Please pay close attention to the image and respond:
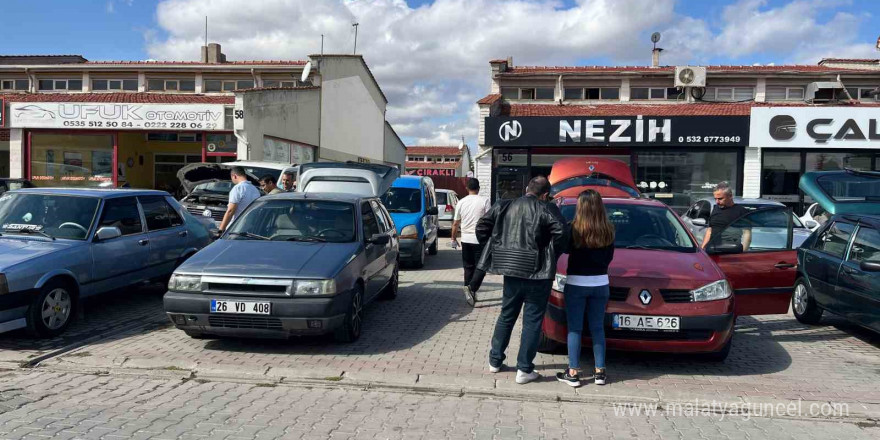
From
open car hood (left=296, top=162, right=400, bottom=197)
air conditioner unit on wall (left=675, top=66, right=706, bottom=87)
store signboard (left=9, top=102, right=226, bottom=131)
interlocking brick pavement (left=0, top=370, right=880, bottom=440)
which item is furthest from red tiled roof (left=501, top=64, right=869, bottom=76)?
interlocking brick pavement (left=0, top=370, right=880, bottom=440)

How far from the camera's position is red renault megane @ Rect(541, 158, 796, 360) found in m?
5.51

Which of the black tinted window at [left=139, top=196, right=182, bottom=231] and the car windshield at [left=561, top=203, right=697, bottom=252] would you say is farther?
the black tinted window at [left=139, top=196, right=182, bottom=231]

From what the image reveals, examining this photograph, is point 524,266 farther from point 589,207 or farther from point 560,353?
point 560,353

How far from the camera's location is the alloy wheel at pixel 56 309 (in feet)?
20.6

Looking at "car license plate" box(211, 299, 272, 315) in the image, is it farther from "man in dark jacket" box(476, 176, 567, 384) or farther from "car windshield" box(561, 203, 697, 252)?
"car windshield" box(561, 203, 697, 252)

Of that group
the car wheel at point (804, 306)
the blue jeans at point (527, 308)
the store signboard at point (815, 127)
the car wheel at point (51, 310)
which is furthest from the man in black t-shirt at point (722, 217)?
the store signboard at point (815, 127)

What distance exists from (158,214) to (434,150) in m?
89.3

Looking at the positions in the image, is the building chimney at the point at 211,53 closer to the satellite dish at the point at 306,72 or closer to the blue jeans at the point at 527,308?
the satellite dish at the point at 306,72

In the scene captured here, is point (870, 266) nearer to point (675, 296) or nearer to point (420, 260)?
point (675, 296)

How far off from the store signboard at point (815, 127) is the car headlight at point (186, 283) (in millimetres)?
17084

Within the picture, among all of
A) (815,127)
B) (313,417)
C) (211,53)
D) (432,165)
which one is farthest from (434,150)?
(313,417)

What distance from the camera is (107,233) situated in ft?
23.1

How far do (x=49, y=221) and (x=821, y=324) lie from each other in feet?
31.5

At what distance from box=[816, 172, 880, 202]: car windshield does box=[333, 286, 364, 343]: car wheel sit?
19.0ft
